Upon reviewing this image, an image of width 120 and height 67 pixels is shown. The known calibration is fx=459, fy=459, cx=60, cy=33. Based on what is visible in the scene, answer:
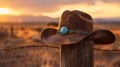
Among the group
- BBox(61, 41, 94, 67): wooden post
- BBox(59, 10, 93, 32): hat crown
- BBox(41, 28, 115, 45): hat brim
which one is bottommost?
BBox(61, 41, 94, 67): wooden post

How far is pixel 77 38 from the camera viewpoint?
10.3 ft

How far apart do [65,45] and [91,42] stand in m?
0.18

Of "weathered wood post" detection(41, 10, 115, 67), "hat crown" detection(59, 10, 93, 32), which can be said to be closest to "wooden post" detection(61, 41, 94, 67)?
"weathered wood post" detection(41, 10, 115, 67)

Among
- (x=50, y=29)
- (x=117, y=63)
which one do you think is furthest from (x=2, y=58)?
(x=50, y=29)

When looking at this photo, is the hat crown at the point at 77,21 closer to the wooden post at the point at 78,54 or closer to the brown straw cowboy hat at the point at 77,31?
the brown straw cowboy hat at the point at 77,31

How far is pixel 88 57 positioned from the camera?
3066 millimetres

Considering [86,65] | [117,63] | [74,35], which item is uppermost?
[74,35]

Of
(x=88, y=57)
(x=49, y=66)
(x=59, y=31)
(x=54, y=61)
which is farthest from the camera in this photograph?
(x=54, y=61)

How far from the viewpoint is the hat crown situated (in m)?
3.15

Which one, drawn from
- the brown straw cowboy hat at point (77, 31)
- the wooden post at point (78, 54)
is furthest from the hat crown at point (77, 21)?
the wooden post at point (78, 54)

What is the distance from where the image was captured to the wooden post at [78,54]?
10.0ft

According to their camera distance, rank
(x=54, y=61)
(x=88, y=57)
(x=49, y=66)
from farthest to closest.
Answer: (x=54, y=61) → (x=49, y=66) → (x=88, y=57)

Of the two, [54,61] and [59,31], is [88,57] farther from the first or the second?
[54,61]

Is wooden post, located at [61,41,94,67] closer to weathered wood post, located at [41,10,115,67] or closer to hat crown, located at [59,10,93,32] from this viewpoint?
weathered wood post, located at [41,10,115,67]
